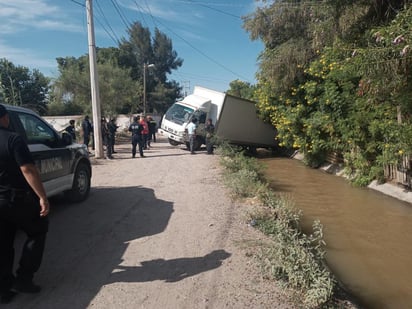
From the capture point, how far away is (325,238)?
6.54m

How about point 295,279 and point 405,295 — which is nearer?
point 295,279

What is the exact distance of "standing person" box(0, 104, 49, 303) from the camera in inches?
126

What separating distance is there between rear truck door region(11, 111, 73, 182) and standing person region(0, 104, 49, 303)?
2183mm

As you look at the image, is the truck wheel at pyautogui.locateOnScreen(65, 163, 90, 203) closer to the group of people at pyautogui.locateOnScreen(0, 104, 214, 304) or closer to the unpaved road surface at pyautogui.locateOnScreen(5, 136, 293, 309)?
the unpaved road surface at pyautogui.locateOnScreen(5, 136, 293, 309)

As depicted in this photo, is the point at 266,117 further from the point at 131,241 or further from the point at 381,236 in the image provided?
the point at 131,241

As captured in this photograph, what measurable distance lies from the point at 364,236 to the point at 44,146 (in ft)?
19.7

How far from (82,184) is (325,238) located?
4886 mm

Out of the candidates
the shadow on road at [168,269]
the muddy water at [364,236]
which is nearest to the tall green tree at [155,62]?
the muddy water at [364,236]

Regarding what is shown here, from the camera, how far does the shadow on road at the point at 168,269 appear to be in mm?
3885

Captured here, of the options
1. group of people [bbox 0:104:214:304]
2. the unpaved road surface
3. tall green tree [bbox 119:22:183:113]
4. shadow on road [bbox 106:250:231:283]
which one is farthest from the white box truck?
tall green tree [bbox 119:22:183:113]

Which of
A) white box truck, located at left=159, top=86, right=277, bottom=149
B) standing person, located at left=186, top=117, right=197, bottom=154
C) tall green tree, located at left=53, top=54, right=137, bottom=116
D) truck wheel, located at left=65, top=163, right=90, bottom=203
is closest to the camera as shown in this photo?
truck wheel, located at left=65, top=163, right=90, bottom=203

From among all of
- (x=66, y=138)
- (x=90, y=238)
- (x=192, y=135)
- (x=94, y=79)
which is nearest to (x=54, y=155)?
(x=66, y=138)

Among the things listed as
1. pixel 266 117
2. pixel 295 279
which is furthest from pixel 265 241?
pixel 266 117

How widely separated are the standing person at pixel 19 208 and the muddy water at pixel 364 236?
3.87 m
